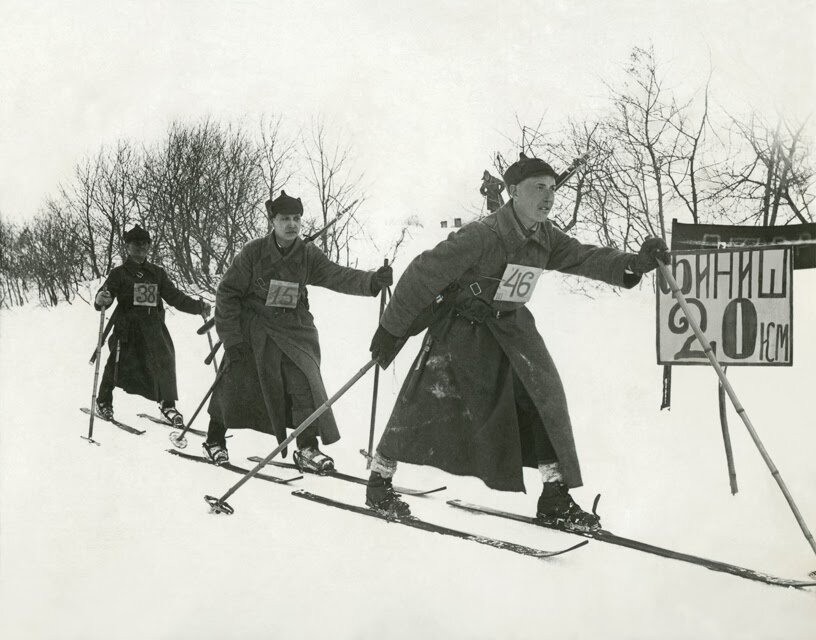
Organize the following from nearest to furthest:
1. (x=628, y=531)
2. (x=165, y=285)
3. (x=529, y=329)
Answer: (x=628, y=531) → (x=529, y=329) → (x=165, y=285)

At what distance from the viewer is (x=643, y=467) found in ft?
9.36

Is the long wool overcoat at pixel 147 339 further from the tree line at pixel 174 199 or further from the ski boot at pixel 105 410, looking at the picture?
the tree line at pixel 174 199

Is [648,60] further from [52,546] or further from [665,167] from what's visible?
[52,546]

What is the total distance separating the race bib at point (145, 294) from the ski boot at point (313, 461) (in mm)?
1269

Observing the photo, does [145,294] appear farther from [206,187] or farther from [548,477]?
[548,477]

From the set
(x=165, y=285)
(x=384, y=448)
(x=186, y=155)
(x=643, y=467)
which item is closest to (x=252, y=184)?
(x=186, y=155)

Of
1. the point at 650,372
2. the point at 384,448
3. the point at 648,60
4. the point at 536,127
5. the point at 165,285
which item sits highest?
the point at 648,60

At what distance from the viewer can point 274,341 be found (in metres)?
4.02

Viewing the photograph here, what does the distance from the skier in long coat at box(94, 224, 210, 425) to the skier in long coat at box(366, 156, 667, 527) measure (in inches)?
67.7

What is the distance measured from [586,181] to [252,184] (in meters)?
1.49

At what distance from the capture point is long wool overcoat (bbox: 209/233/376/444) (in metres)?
3.93

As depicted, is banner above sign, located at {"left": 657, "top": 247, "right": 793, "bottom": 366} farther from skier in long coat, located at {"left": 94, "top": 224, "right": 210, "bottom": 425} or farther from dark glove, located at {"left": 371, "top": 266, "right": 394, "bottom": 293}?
skier in long coat, located at {"left": 94, "top": 224, "right": 210, "bottom": 425}

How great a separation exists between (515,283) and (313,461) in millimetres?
1428

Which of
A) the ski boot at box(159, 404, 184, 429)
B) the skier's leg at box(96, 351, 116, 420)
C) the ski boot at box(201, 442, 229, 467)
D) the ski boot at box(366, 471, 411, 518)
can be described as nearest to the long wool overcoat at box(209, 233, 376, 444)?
the ski boot at box(201, 442, 229, 467)
